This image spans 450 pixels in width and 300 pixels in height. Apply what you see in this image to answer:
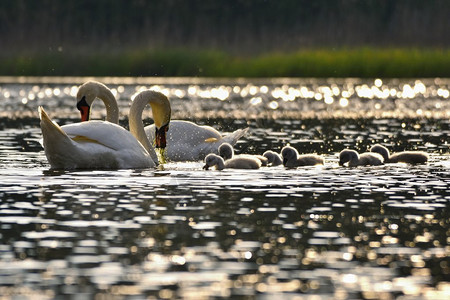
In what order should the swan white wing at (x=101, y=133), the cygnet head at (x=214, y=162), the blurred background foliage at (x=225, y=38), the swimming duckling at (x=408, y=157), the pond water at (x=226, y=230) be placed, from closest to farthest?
1. the pond water at (x=226, y=230)
2. the swan white wing at (x=101, y=133)
3. the cygnet head at (x=214, y=162)
4. the swimming duckling at (x=408, y=157)
5. the blurred background foliage at (x=225, y=38)

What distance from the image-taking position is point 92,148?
15875mm

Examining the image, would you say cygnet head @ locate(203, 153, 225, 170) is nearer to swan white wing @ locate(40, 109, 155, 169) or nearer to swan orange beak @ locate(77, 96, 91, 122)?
swan white wing @ locate(40, 109, 155, 169)

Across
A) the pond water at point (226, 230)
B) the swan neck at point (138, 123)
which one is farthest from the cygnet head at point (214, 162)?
the swan neck at point (138, 123)

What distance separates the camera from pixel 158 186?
14.2m

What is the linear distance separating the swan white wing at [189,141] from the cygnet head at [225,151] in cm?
67

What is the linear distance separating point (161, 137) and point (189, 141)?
61.2 inches

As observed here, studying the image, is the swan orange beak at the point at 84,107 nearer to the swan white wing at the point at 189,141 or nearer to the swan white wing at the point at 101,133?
the swan white wing at the point at 189,141

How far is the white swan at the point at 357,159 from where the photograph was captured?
17031mm

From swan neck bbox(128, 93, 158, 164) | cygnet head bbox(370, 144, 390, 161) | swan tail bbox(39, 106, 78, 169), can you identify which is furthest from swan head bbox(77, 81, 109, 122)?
cygnet head bbox(370, 144, 390, 161)

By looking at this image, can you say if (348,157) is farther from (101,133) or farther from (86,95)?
(86,95)

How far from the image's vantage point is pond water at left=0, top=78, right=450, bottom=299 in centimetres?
864

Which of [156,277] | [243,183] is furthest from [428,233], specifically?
[243,183]

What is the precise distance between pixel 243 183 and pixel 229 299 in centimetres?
657

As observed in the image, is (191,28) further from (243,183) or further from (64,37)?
(243,183)
